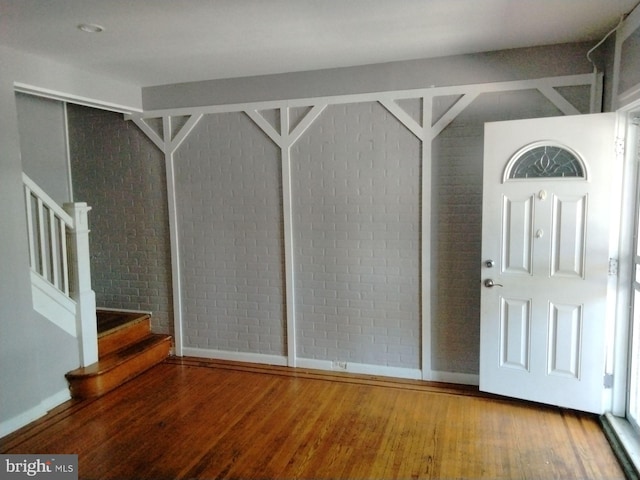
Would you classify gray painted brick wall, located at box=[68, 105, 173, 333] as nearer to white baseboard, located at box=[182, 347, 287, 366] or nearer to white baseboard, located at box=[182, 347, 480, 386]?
white baseboard, located at box=[182, 347, 287, 366]

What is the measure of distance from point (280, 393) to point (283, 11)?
2674 mm

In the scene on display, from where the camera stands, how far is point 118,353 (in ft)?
12.9

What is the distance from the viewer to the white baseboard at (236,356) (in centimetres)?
414

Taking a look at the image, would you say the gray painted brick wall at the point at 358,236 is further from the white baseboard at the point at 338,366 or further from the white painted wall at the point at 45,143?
the white painted wall at the point at 45,143

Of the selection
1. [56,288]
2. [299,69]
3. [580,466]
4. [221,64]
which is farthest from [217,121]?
[580,466]

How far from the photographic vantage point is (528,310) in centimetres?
315

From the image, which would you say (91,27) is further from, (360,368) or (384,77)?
(360,368)

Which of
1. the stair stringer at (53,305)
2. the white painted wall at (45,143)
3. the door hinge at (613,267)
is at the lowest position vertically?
the stair stringer at (53,305)

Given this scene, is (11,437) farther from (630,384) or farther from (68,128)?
(630,384)

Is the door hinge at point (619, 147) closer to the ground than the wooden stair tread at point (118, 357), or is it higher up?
higher up

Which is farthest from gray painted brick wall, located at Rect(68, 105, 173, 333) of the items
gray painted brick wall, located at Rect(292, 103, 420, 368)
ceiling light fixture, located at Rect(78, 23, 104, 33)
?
ceiling light fixture, located at Rect(78, 23, 104, 33)

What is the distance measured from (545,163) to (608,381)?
1501 mm

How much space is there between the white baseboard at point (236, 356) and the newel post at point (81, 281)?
0.95 metres

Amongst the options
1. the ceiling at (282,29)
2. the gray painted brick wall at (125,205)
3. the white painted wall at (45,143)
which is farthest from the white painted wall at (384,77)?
the white painted wall at (45,143)
